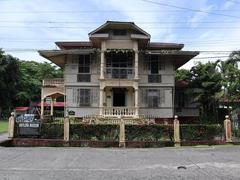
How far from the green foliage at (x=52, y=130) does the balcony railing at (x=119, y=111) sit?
9.35m

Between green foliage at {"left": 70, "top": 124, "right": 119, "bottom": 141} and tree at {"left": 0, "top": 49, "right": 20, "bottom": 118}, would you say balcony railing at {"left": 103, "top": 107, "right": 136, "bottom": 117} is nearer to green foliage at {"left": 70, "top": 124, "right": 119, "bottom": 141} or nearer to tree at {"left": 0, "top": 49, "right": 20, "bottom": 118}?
green foliage at {"left": 70, "top": 124, "right": 119, "bottom": 141}

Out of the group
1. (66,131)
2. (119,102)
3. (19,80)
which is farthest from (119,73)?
(19,80)

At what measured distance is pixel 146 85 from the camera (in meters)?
32.1

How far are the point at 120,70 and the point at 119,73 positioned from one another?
10.7 inches

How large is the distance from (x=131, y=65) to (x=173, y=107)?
5.19 meters

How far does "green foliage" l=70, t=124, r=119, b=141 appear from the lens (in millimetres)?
20625

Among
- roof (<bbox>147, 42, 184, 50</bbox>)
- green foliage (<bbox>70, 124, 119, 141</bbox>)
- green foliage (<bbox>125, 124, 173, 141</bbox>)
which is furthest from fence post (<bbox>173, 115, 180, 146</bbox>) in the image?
roof (<bbox>147, 42, 184, 50</bbox>)

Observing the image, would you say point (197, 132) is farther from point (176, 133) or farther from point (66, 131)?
point (66, 131)

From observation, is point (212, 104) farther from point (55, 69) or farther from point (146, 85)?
point (55, 69)

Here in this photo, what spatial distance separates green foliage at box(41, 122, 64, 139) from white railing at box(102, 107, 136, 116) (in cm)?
935

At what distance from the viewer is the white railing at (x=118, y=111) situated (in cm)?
2992

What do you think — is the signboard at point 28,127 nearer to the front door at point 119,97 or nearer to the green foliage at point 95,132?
the green foliage at point 95,132

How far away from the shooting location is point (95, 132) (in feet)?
67.7

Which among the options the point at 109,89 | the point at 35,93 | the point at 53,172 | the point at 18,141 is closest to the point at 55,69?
the point at 35,93
